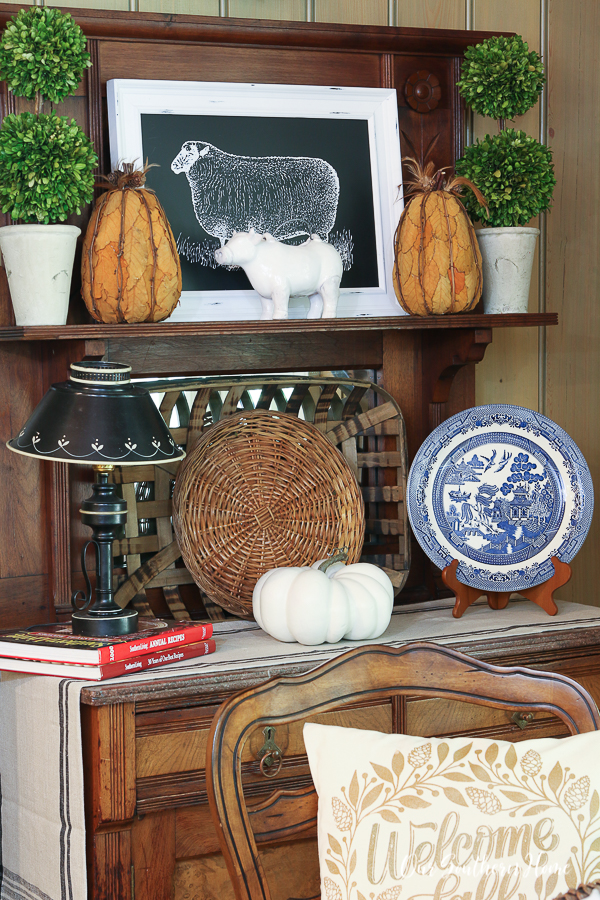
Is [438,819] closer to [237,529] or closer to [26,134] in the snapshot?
[237,529]

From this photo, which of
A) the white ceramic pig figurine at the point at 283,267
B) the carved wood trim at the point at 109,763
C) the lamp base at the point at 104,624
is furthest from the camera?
the white ceramic pig figurine at the point at 283,267

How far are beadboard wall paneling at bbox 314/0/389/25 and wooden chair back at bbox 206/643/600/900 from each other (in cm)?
139

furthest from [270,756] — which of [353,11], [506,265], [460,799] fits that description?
[353,11]

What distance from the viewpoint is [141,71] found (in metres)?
1.81

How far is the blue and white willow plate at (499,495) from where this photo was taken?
1.88 m

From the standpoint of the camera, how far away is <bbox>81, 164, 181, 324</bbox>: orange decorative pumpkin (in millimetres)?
1670

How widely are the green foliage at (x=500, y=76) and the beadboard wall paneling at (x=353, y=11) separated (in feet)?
0.74

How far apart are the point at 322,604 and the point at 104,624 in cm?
37

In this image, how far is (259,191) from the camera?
1.88 m

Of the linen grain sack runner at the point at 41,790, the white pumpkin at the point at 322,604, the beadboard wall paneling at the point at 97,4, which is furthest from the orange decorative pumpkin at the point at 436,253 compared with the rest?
the linen grain sack runner at the point at 41,790

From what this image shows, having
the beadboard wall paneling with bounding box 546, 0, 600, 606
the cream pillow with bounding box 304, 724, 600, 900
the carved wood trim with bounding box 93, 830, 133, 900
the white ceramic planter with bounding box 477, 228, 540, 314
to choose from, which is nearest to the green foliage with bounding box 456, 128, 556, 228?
the white ceramic planter with bounding box 477, 228, 540, 314

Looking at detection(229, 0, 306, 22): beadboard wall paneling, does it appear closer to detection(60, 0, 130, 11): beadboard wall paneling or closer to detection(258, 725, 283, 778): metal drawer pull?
detection(60, 0, 130, 11): beadboard wall paneling

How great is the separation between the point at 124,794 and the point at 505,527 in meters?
0.91

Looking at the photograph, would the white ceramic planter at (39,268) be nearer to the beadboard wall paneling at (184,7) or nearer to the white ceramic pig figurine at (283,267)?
the white ceramic pig figurine at (283,267)
